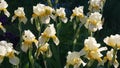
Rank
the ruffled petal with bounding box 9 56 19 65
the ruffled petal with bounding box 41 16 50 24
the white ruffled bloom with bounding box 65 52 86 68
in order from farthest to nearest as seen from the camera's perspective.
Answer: the ruffled petal with bounding box 41 16 50 24, the ruffled petal with bounding box 9 56 19 65, the white ruffled bloom with bounding box 65 52 86 68

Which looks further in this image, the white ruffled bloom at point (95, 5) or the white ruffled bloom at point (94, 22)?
the white ruffled bloom at point (95, 5)

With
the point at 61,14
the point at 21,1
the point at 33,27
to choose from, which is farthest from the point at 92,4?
the point at 21,1

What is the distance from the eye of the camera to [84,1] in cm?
541

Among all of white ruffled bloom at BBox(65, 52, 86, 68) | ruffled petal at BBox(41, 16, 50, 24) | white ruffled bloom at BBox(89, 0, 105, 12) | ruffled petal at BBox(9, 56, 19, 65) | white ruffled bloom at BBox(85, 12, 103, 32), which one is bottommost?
white ruffled bloom at BBox(65, 52, 86, 68)

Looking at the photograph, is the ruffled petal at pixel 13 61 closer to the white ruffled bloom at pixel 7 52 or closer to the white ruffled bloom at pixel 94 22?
the white ruffled bloom at pixel 7 52

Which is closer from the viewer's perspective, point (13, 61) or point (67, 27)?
point (13, 61)

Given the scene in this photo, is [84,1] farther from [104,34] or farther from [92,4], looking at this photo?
[92,4]

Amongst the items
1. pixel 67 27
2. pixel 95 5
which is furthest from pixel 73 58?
pixel 67 27

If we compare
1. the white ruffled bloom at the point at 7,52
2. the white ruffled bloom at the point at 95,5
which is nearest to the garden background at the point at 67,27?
the white ruffled bloom at the point at 95,5

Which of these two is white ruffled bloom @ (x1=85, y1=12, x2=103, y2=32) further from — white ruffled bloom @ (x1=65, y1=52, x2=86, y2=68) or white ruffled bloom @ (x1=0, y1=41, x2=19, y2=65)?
white ruffled bloom @ (x1=0, y1=41, x2=19, y2=65)

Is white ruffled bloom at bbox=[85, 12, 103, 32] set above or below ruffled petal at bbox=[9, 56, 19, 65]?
above

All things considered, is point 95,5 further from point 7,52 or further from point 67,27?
point 7,52

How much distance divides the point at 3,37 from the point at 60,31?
58 cm

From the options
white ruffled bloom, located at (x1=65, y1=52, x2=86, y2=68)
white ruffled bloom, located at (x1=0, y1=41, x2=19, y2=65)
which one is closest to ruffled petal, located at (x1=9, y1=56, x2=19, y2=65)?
white ruffled bloom, located at (x1=0, y1=41, x2=19, y2=65)
